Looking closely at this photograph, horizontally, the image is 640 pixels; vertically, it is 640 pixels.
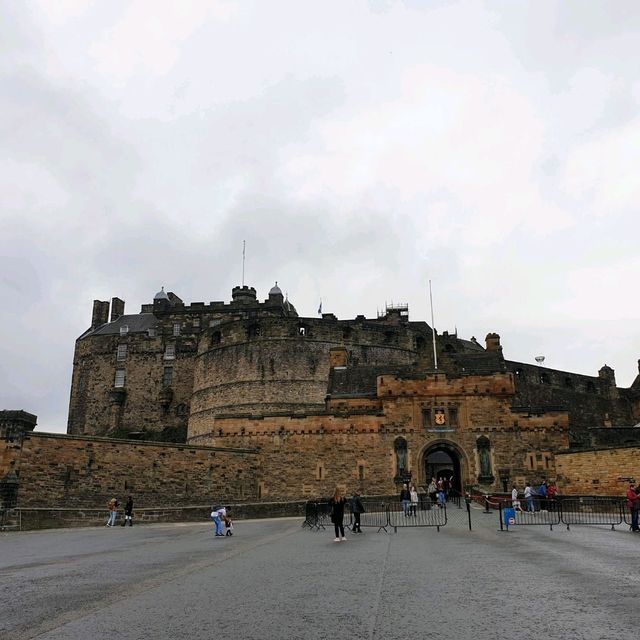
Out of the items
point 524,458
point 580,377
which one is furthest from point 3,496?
point 580,377

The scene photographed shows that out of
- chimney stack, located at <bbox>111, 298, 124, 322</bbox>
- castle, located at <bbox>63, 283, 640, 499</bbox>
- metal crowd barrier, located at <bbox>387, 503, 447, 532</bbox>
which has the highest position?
chimney stack, located at <bbox>111, 298, 124, 322</bbox>

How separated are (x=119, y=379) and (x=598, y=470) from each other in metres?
39.9

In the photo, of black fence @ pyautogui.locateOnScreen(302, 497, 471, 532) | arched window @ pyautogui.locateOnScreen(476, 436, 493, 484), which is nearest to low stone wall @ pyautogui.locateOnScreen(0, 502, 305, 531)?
black fence @ pyautogui.locateOnScreen(302, 497, 471, 532)

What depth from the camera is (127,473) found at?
2538 centimetres

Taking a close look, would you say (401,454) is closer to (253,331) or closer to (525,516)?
(525,516)

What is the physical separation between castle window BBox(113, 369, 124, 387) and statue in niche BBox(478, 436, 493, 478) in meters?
33.8

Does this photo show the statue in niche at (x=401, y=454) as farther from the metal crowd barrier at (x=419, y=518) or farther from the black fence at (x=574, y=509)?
the black fence at (x=574, y=509)

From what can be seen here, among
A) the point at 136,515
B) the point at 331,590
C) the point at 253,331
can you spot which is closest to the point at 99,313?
the point at 253,331

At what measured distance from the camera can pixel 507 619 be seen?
5383 millimetres

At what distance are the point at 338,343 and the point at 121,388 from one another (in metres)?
20.4

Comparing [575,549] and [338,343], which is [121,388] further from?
[575,549]

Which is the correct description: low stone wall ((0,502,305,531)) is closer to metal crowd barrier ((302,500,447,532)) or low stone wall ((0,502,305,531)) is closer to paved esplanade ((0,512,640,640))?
metal crowd barrier ((302,500,447,532))

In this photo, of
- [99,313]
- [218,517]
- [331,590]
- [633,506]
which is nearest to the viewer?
[331,590]

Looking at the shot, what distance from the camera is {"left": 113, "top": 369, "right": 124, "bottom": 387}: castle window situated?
5344cm
